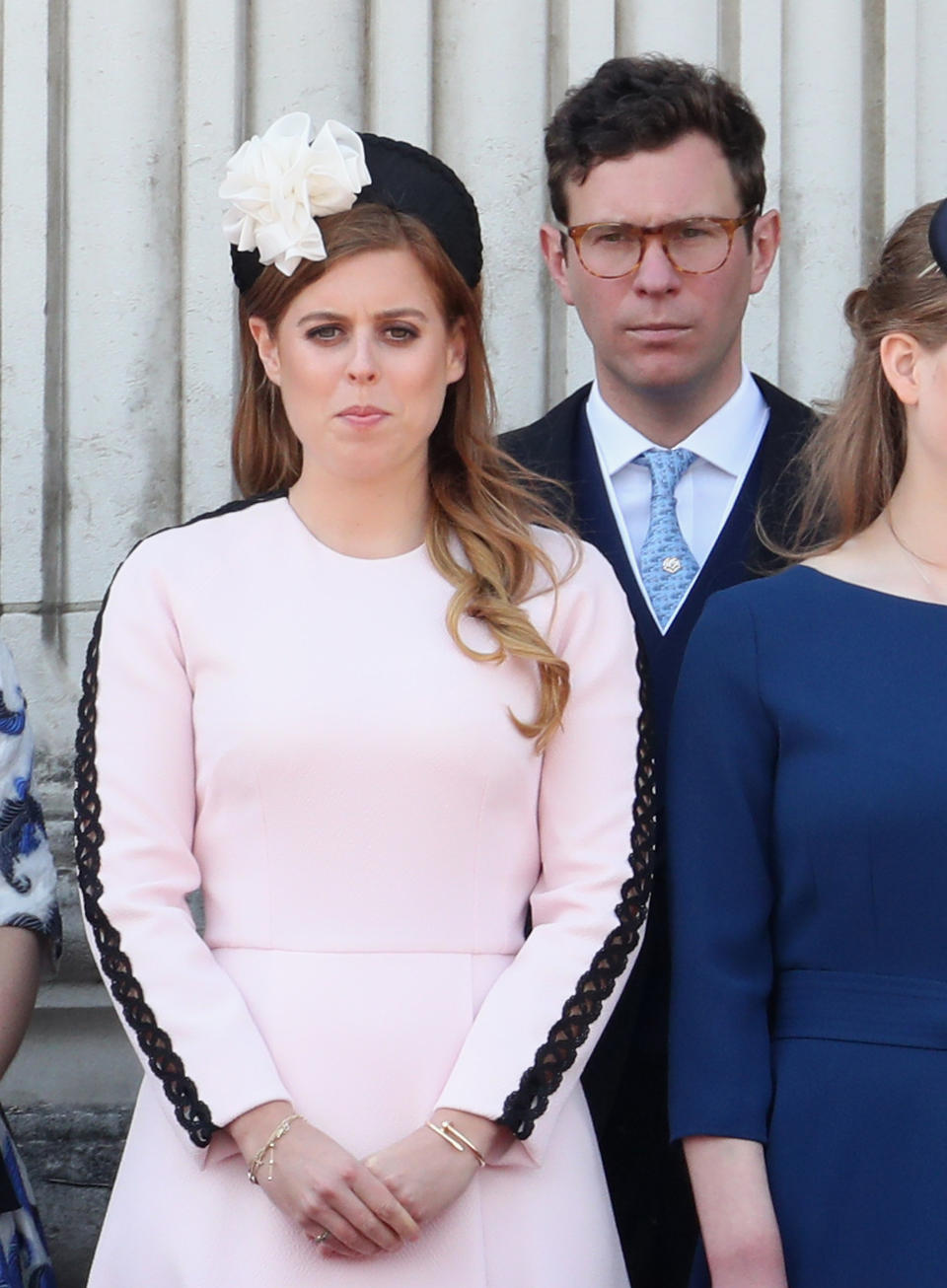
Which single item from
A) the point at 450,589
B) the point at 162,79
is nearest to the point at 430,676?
the point at 450,589

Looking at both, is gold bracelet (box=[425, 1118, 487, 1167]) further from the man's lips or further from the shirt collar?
the man's lips

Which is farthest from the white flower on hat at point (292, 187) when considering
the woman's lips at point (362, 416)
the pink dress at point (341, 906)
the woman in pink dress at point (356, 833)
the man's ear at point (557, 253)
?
the man's ear at point (557, 253)

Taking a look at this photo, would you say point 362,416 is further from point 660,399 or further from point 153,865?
point 660,399

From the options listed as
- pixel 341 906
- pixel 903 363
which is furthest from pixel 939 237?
pixel 341 906

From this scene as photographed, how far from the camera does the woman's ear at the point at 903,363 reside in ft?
7.96

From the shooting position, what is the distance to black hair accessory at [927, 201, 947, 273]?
2385 millimetres

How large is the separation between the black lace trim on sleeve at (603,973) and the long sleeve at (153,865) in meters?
0.28

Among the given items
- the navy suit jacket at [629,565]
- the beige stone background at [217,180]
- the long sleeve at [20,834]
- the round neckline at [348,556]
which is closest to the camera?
the round neckline at [348,556]

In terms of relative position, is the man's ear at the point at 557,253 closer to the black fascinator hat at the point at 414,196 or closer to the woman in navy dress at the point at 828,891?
the black fascinator hat at the point at 414,196

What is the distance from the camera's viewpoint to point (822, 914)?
2.30m

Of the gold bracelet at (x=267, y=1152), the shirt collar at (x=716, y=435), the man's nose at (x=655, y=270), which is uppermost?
the man's nose at (x=655, y=270)

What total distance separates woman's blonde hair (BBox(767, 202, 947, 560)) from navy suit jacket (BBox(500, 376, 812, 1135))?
244 millimetres

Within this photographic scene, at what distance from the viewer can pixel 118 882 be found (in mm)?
2330

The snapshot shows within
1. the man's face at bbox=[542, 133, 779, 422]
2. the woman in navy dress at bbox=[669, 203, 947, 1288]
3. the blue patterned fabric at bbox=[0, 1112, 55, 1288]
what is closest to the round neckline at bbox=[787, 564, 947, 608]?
the woman in navy dress at bbox=[669, 203, 947, 1288]
